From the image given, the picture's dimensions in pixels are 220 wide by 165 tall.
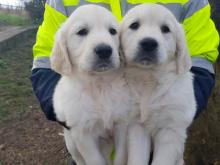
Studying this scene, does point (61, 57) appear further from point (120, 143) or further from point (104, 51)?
point (120, 143)

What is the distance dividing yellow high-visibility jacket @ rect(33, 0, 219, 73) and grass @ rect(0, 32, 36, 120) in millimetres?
3157

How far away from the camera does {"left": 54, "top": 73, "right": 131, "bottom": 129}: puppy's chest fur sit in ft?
10.1

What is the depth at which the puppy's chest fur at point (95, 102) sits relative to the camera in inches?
122

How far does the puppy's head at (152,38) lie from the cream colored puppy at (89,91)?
0.08 metres

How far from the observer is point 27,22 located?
17812 millimetres

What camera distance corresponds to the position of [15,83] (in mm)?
7887

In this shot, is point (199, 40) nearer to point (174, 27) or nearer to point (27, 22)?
point (174, 27)

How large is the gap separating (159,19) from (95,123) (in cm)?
70

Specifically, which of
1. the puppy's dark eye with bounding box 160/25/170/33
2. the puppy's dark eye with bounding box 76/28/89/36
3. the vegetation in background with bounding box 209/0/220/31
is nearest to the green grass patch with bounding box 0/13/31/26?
the vegetation in background with bounding box 209/0/220/31

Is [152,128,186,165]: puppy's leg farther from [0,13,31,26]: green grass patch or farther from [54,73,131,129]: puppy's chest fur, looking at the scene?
[0,13,31,26]: green grass patch

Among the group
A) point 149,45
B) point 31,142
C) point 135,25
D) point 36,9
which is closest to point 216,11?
point 135,25

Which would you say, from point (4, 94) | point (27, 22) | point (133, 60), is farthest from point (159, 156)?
point (27, 22)

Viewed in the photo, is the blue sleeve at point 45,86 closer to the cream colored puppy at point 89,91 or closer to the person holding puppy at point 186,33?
the person holding puppy at point 186,33

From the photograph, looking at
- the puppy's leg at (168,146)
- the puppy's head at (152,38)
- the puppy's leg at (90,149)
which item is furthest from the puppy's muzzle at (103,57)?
the puppy's leg at (168,146)
